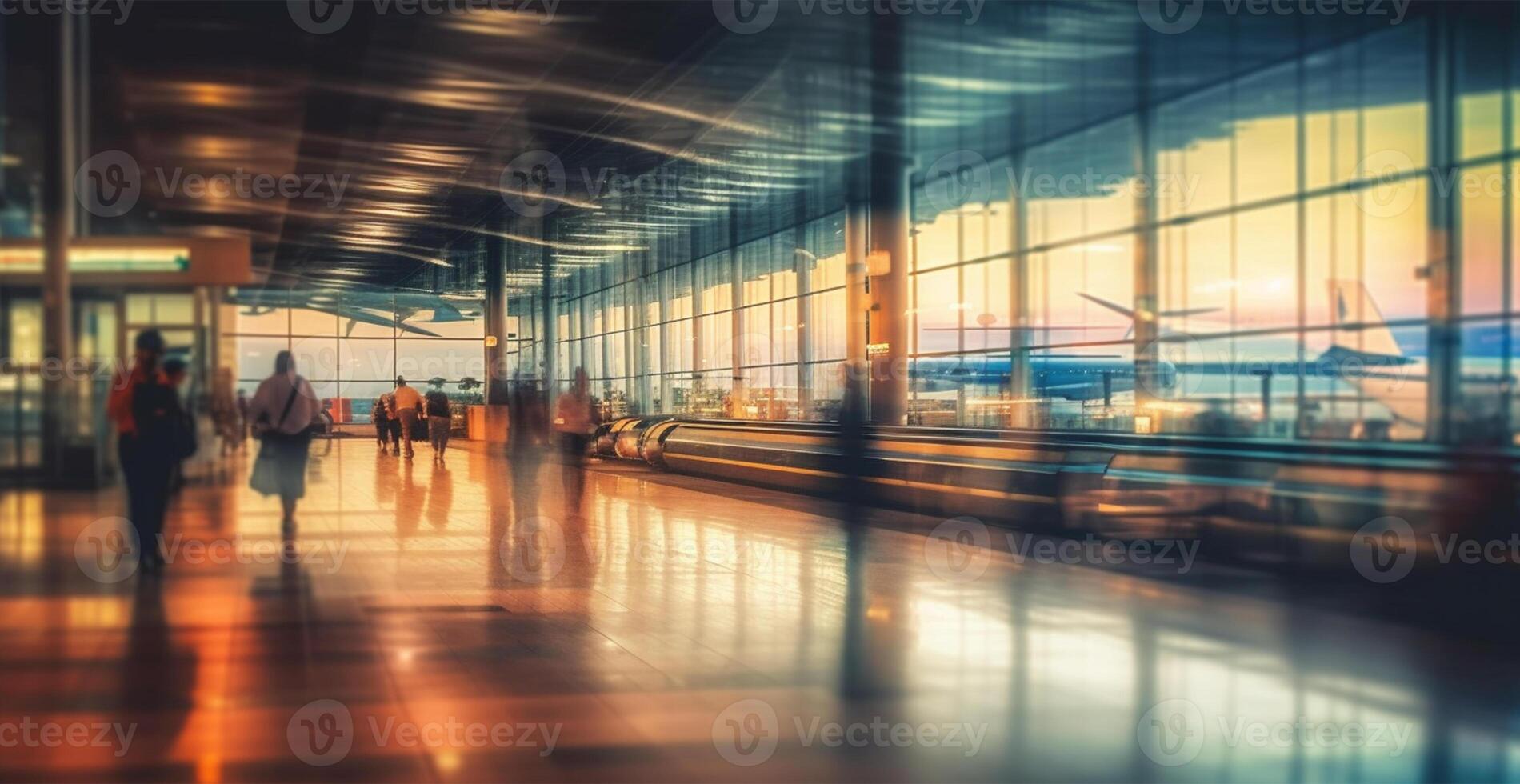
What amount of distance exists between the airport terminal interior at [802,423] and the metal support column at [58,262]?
3 cm

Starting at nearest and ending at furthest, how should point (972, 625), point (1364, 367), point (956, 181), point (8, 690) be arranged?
point (8, 690) < point (972, 625) < point (1364, 367) < point (956, 181)

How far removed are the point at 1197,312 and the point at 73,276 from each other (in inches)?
490

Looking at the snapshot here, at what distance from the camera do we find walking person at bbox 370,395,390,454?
14325 mm

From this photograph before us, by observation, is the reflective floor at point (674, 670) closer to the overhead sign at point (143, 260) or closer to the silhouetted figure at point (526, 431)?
the overhead sign at point (143, 260)

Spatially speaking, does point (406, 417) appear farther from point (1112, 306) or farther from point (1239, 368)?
point (1239, 368)

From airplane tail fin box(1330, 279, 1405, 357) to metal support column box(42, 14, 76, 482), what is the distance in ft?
35.4

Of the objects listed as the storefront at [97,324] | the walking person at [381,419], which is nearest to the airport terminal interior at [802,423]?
the storefront at [97,324]

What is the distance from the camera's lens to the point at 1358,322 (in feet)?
41.0

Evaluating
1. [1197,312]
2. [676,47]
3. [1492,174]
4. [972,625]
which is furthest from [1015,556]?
[676,47]

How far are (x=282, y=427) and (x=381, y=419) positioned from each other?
6745mm

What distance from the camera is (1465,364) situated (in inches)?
394

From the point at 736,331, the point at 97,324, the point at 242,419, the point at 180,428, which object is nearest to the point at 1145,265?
the point at 242,419

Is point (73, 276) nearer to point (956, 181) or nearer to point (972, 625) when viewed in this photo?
point (972, 625)

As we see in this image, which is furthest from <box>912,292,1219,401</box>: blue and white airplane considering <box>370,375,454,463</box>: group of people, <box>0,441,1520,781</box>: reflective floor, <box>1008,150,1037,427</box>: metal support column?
<box>370,375,454,463</box>: group of people
